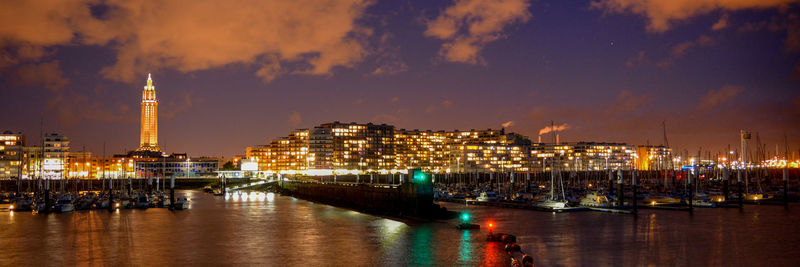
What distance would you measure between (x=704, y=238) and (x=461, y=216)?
18.1 meters

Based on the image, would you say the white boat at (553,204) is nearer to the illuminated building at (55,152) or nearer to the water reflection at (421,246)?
the water reflection at (421,246)

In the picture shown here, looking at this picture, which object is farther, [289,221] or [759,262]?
[289,221]

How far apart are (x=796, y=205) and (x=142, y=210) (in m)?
68.6

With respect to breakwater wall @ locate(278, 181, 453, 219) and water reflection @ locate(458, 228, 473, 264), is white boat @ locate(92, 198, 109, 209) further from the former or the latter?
water reflection @ locate(458, 228, 473, 264)

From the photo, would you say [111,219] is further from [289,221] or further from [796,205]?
[796,205]

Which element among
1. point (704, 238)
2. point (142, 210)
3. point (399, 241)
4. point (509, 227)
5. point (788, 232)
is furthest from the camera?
point (142, 210)

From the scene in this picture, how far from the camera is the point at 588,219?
48.3 meters

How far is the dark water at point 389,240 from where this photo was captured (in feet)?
91.6

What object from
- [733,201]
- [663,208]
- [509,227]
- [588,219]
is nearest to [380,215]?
[509,227]

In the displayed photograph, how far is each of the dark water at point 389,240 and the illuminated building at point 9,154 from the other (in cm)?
14934

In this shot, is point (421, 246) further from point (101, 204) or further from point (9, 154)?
point (9, 154)

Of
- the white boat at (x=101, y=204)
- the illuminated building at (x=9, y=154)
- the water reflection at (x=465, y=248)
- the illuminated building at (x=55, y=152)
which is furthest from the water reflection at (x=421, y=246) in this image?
the illuminated building at (x=55, y=152)

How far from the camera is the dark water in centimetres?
2791

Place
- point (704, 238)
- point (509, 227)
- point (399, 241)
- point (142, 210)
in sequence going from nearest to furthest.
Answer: point (399, 241)
point (704, 238)
point (509, 227)
point (142, 210)
